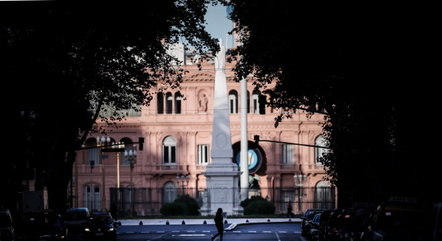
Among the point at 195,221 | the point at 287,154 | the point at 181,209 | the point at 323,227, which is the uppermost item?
the point at 287,154

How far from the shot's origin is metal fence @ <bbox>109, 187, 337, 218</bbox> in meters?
108

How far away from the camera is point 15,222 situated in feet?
140

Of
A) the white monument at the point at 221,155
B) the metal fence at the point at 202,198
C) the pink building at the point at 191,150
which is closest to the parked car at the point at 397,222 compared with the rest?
the white monument at the point at 221,155

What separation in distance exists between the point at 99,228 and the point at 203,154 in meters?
75.2

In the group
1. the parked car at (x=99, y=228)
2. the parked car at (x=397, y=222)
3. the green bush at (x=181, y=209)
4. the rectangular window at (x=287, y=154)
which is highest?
the rectangular window at (x=287, y=154)

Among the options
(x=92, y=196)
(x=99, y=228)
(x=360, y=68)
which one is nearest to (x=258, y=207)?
(x=92, y=196)

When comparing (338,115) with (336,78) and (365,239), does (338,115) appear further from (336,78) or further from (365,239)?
(365,239)

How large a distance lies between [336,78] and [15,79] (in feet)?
34.2

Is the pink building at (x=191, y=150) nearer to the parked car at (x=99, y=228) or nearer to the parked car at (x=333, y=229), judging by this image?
the parked car at (x=99, y=228)

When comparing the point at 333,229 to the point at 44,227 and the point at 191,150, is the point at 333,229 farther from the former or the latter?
the point at 191,150

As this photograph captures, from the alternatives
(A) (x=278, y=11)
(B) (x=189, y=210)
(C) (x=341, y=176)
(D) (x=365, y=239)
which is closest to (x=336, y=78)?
(A) (x=278, y=11)

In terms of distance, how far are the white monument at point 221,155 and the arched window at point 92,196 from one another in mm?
36333

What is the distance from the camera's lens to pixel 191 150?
128750 millimetres

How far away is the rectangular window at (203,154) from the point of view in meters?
128
